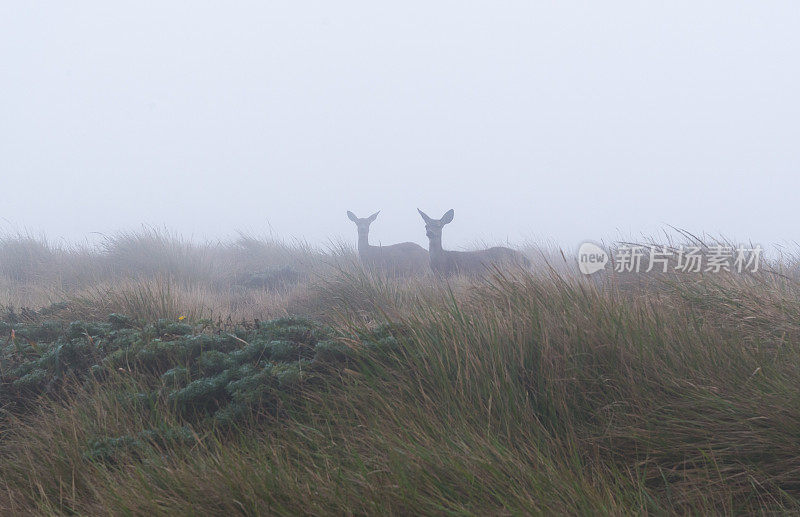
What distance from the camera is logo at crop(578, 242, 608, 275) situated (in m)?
5.21

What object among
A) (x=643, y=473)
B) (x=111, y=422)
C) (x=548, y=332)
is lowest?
(x=643, y=473)

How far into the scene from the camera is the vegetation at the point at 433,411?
203 cm

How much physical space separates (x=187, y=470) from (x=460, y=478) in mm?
1038

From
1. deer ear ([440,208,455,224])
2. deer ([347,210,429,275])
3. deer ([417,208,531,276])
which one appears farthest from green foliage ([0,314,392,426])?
deer ear ([440,208,455,224])

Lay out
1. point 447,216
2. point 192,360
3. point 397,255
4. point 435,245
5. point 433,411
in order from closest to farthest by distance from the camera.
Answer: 1. point 433,411
2. point 192,360
3. point 435,245
4. point 447,216
5. point 397,255

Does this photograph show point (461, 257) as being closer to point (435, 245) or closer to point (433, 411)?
point (435, 245)

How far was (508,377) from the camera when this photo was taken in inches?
106

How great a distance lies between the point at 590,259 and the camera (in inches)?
212

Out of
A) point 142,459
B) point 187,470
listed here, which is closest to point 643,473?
point 187,470

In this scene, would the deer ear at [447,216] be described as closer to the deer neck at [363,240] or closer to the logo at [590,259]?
the deer neck at [363,240]

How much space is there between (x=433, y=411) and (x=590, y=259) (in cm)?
321

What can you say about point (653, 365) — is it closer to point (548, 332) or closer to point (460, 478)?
point (548, 332)

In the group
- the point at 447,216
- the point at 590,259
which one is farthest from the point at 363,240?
the point at 590,259

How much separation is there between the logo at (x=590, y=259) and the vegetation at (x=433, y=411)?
3.87ft
